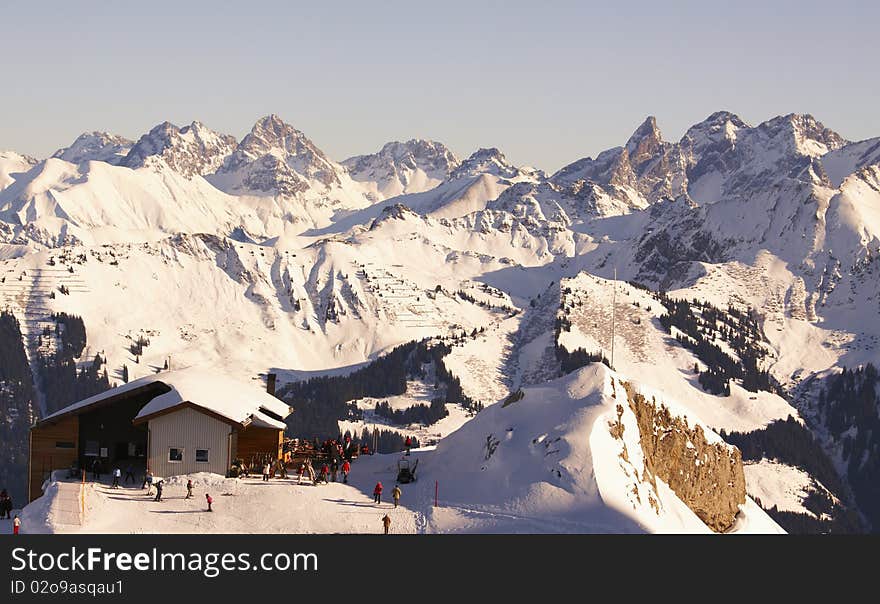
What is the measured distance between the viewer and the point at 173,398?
92.4 meters

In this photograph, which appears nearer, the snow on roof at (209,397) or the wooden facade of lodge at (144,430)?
the wooden facade of lodge at (144,430)

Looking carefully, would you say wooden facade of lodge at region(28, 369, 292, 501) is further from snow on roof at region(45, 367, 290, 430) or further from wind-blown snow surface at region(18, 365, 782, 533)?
wind-blown snow surface at region(18, 365, 782, 533)

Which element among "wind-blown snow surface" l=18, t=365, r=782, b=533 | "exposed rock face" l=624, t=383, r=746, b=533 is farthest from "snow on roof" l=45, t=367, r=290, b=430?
"exposed rock face" l=624, t=383, r=746, b=533

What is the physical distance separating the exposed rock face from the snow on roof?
956 inches

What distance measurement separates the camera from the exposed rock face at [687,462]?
9456 cm

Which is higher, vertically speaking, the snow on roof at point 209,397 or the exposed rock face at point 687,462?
the snow on roof at point 209,397

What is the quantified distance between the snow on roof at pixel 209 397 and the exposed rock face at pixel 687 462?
956 inches

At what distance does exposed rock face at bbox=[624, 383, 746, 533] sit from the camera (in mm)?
94562

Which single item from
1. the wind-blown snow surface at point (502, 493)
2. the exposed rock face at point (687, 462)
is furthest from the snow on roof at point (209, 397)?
the exposed rock face at point (687, 462)

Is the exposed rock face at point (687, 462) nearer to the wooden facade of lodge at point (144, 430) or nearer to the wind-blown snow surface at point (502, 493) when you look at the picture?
the wind-blown snow surface at point (502, 493)

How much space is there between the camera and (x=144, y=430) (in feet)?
317

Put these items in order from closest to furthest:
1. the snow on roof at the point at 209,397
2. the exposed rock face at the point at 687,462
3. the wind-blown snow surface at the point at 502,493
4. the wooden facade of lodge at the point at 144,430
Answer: the wind-blown snow surface at the point at 502,493, the wooden facade of lodge at the point at 144,430, the snow on roof at the point at 209,397, the exposed rock face at the point at 687,462
